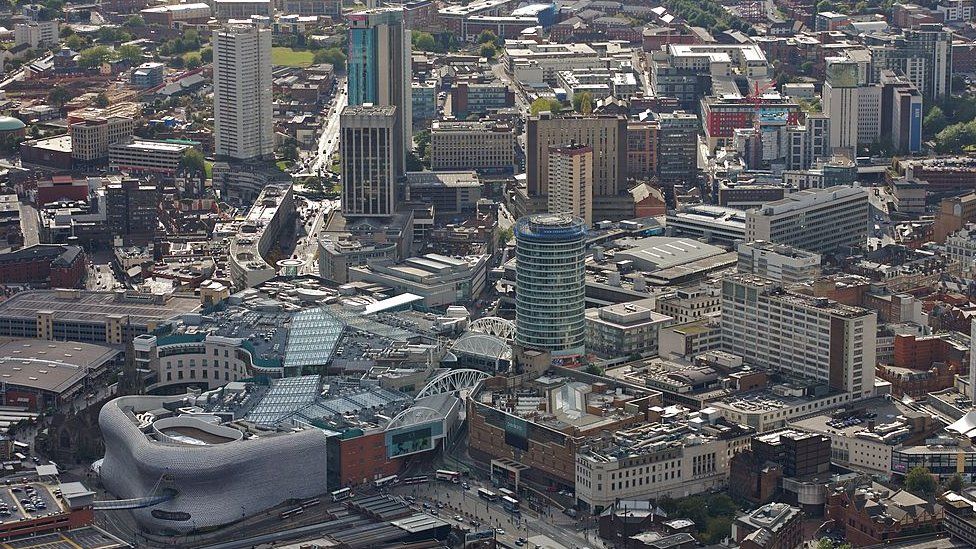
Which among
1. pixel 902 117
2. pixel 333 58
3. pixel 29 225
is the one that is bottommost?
pixel 29 225

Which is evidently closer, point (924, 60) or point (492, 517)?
point (492, 517)

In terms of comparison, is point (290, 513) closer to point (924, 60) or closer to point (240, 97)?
point (240, 97)

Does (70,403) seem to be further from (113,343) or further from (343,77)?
(343,77)

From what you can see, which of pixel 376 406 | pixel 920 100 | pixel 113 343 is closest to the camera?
pixel 376 406

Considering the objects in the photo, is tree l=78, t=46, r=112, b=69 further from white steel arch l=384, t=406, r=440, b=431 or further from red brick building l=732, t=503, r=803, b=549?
red brick building l=732, t=503, r=803, b=549

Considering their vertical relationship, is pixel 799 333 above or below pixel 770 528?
above

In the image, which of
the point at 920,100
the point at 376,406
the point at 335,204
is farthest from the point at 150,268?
the point at 920,100

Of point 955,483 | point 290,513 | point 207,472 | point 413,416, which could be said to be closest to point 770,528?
point 955,483
